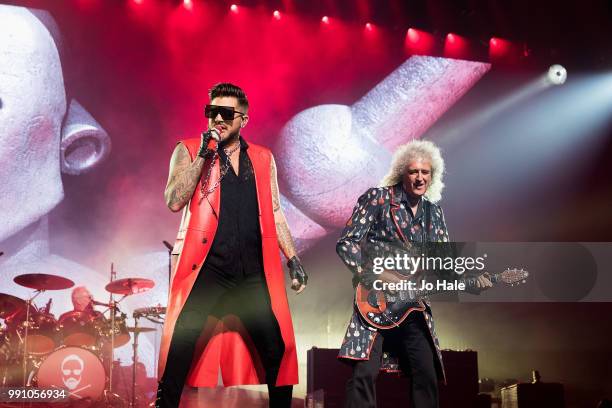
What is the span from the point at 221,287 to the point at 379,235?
1164 millimetres

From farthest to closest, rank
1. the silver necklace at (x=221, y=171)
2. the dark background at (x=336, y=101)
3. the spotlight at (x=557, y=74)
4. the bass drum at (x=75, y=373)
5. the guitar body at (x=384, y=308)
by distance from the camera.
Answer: the spotlight at (x=557, y=74)
the dark background at (x=336, y=101)
the bass drum at (x=75, y=373)
the guitar body at (x=384, y=308)
the silver necklace at (x=221, y=171)

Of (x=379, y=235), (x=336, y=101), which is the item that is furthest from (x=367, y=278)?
(x=336, y=101)

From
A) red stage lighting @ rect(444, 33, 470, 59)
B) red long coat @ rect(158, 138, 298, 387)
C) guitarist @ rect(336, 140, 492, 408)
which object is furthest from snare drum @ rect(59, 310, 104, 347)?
red stage lighting @ rect(444, 33, 470, 59)

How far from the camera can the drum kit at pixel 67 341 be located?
20.9ft

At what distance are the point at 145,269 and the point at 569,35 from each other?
607cm

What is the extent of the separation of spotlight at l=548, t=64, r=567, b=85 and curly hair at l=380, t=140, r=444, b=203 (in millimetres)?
5373

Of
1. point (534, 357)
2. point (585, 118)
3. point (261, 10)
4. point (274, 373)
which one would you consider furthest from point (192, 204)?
A: point (585, 118)

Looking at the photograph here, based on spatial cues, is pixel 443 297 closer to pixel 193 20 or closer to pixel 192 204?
pixel 193 20

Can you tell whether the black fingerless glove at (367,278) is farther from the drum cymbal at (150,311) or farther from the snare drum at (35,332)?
the snare drum at (35,332)

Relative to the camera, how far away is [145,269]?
7.26 meters

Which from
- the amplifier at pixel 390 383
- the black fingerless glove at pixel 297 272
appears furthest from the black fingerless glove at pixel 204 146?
the amplifier at pixel 390 383

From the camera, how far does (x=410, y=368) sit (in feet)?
11.6

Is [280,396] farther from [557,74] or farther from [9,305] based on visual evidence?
[557,74]

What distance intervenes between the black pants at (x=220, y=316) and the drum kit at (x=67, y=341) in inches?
148
